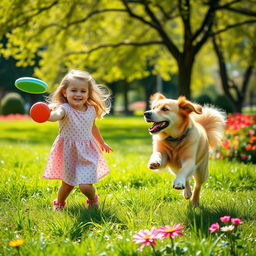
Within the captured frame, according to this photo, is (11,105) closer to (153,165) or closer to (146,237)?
(153,165)

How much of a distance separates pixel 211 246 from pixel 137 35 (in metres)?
17.3

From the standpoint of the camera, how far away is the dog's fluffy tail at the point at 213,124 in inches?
201

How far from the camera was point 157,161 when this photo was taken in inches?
156

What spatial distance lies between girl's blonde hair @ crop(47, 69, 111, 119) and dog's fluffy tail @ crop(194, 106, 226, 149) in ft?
4.61

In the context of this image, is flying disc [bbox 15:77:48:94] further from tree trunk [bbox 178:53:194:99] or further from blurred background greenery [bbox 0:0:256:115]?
tree trunk [bbox 178:53:194:99]

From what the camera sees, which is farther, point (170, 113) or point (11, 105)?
point (11, 105)

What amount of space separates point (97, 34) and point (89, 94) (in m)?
13.3

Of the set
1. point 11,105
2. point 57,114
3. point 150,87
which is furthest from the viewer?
point 150,87

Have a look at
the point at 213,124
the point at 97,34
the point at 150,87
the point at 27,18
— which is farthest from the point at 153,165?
the point at 150,87

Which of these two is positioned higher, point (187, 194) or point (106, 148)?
point (106, 148)

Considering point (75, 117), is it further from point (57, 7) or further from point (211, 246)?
point (57, 7)

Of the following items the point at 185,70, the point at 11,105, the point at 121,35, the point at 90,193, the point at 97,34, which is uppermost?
the point at 121,35

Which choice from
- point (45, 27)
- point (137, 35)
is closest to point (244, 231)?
point (45, 27)

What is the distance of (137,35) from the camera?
62.5ft
